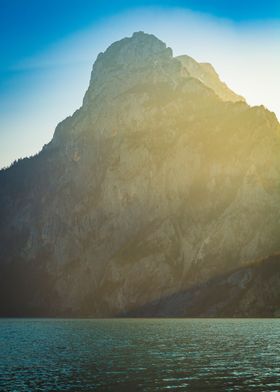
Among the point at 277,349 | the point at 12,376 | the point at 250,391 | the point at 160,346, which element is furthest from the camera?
the point at 160,346

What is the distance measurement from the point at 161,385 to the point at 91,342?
5165 centimetres

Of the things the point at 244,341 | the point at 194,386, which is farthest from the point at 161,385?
the point at 244,341

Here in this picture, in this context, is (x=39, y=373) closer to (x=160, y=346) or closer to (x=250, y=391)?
(x=250, y=391)

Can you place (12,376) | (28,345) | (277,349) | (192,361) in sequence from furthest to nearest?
(28,345), (277,349), (192,361), (12,376)

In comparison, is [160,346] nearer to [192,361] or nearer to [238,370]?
[192,361]

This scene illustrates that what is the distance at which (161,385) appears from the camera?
5231cm

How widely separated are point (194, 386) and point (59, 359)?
2903cm

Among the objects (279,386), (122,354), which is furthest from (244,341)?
(279,386)

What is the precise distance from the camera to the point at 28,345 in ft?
317

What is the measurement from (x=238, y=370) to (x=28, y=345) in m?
47.7

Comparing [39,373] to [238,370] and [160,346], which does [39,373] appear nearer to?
[238,370]

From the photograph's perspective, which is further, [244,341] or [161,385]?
[244,341]

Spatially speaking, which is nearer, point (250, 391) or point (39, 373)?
point (250, 391)

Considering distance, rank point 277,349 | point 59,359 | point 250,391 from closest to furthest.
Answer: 1. point 250,391
2. point 59,359
3. point 277,349
